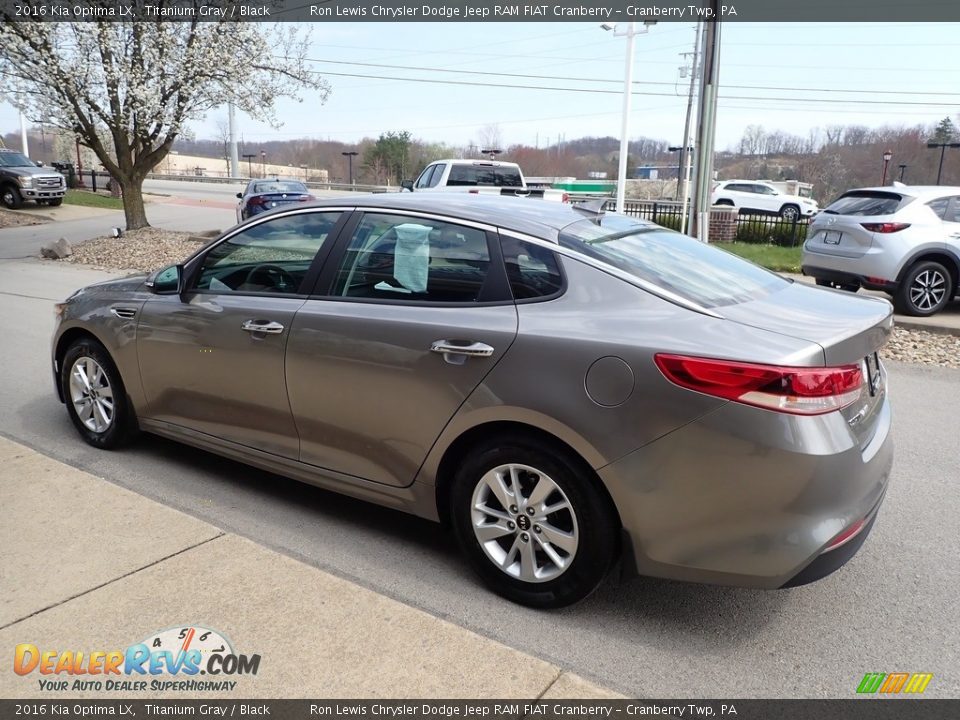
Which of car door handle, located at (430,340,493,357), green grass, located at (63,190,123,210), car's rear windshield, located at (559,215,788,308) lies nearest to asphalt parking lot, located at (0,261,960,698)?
car's rear windshield, located at (559,215,788,308)

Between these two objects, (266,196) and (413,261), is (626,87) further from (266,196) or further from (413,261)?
(413,261)

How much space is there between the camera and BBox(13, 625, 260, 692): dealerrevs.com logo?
2.57m

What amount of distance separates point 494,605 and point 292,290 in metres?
1.84

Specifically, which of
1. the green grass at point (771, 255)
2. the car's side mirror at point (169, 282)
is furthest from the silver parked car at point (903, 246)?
the car's side mirror at point (169, 282)

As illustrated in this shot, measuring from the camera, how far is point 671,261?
3340 millimetres

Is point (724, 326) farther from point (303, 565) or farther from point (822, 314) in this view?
point (303, 565)

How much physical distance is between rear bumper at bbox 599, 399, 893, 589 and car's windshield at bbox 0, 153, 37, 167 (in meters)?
33.2

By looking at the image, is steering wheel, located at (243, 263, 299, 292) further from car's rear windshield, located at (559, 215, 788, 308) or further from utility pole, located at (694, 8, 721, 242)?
utility pole, located at (694, 8, 721, 242)

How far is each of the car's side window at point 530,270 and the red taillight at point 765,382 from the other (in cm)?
63

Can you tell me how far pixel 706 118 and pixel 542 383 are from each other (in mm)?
9847

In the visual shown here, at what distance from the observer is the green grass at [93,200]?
105 ft

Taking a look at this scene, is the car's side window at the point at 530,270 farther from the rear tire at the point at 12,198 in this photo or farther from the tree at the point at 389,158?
the tree at the point at 389,158

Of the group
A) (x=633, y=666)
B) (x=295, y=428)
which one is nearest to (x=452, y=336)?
(x=295, y=428)

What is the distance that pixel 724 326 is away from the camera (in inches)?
108
